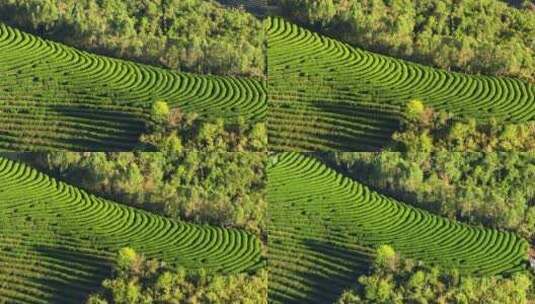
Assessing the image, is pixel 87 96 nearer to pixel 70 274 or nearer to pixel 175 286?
pixel 70 274

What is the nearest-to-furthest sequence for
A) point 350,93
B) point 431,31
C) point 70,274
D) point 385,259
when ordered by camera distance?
point 70,274
point 385,259
point 350,93
point 431,31

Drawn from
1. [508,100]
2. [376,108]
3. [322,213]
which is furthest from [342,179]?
[508,100]

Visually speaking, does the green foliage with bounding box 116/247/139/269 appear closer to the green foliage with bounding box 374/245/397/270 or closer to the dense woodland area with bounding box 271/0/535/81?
the green foliage with bounding box 374/245/397/270

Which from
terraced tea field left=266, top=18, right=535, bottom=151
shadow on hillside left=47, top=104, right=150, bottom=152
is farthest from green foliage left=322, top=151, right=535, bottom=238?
shadow on hillside left=47, top=104, right=150, bottom=152

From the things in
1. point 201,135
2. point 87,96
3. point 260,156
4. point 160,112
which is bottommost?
point 260,156

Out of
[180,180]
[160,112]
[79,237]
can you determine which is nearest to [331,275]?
[180,180]

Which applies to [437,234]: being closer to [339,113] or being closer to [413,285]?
[413,285]
